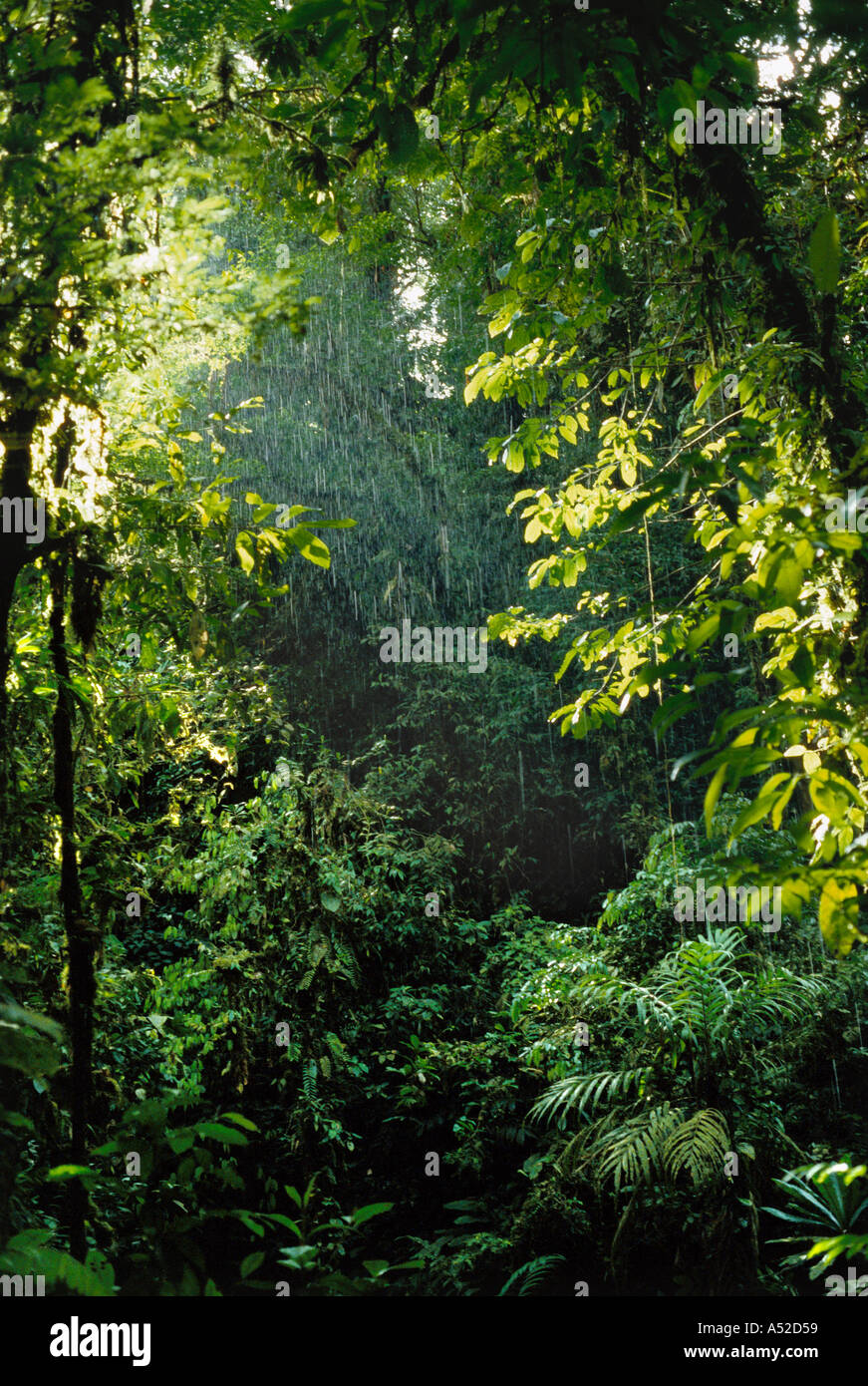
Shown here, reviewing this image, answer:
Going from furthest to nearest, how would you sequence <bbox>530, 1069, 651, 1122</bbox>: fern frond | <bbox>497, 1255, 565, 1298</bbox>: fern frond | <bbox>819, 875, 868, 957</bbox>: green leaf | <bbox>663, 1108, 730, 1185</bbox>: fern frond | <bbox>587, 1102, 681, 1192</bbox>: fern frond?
<bbox>497, 1255, 565, 1298</bbox>: fern frond, <bbox>530, 1069, 651, 1122</bbox>: fern frond, <bbox>587, 1102, 681, 1192</bbox>: fern frond, <bbox>663, 1108, 730, 1185</bbox>: fern frond, <bbox>819, 875, 868, 957</bbox>: green leaf

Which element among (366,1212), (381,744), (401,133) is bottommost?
(366,1212)

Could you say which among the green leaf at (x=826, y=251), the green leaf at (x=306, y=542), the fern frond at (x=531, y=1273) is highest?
the green leaf at (x=826, y=251)

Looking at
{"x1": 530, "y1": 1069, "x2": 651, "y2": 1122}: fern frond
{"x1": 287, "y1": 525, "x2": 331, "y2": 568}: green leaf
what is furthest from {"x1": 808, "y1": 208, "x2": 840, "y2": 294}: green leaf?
{"x1": 530, "y1": 1069, "x2": 651, "y2": 1122}: fern frond

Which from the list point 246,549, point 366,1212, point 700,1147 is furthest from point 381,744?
point 366,1212

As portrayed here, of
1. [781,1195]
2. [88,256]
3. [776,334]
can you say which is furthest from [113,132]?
[781,1195]

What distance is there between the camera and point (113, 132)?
1.45m

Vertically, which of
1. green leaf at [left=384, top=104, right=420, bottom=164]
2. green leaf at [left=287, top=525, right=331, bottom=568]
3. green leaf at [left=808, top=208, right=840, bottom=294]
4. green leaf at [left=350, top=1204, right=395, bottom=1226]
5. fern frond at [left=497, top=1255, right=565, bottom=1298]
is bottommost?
fern frond at [left=497, top=1255, right=565, bottom=1298]

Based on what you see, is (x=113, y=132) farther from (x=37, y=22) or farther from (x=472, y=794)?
(x=472, y=794)

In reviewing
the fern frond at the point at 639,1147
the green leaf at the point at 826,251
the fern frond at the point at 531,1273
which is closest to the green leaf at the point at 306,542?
the green leaf at the point at 826,251

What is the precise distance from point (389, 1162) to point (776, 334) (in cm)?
543

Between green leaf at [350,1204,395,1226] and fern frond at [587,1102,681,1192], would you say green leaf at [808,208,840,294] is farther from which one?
fern frond at [587,1102,681,1192]

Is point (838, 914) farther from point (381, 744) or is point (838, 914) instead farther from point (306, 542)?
point (381, 744)

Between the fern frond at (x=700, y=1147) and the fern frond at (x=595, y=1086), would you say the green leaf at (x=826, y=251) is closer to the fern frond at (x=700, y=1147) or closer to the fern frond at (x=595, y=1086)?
the fern frond at (x=700, y=1147)

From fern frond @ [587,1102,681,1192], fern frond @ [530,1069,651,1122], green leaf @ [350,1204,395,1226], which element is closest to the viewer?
green leaf @ [350,1204,395,1226]
